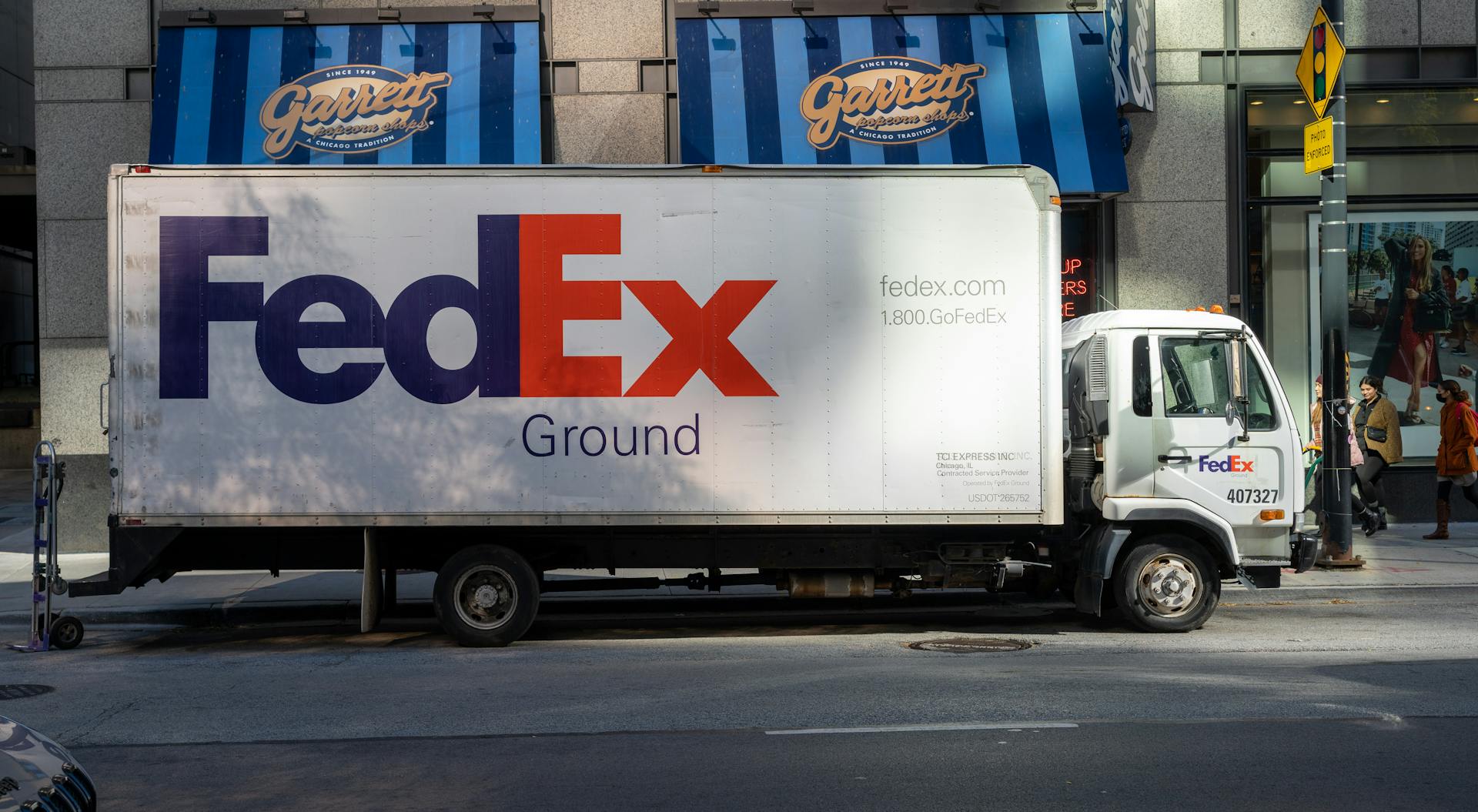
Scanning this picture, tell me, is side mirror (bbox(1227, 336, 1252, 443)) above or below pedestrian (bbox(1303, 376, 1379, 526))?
above

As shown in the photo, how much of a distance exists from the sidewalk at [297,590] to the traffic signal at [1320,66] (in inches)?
200

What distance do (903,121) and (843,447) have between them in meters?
7.38

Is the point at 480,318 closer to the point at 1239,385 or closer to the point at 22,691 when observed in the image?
the point at 22,691

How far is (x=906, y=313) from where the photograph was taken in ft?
32.2

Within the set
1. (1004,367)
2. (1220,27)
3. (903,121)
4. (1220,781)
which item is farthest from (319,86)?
(1220,781)

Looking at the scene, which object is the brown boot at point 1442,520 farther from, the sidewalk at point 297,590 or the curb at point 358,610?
the curb at point 358,610

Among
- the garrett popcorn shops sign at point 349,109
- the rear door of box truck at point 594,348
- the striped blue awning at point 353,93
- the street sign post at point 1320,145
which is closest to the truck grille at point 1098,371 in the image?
the rear door of box truck at point 594,348

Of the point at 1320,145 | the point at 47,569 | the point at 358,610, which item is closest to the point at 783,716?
the point at 358,610

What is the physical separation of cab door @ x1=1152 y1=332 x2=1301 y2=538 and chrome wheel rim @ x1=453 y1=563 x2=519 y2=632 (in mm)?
5185

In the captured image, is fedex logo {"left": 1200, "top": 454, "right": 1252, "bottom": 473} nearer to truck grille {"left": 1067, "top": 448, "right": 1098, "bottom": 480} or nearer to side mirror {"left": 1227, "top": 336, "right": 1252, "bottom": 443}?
side mirror {"left": 1227, "top": 336, "right": 1252, "bottom": 443}

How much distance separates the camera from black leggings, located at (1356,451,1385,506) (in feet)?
52.2

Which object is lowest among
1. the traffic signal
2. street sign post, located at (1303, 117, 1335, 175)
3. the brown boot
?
the brown boot

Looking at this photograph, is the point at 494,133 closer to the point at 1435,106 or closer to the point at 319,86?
the point at 319,86

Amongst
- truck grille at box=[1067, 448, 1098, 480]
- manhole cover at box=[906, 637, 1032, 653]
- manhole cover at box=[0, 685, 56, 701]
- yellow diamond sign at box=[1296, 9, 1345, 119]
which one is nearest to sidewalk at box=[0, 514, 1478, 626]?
manhole cover at box=[0, 685, 56, 701]
